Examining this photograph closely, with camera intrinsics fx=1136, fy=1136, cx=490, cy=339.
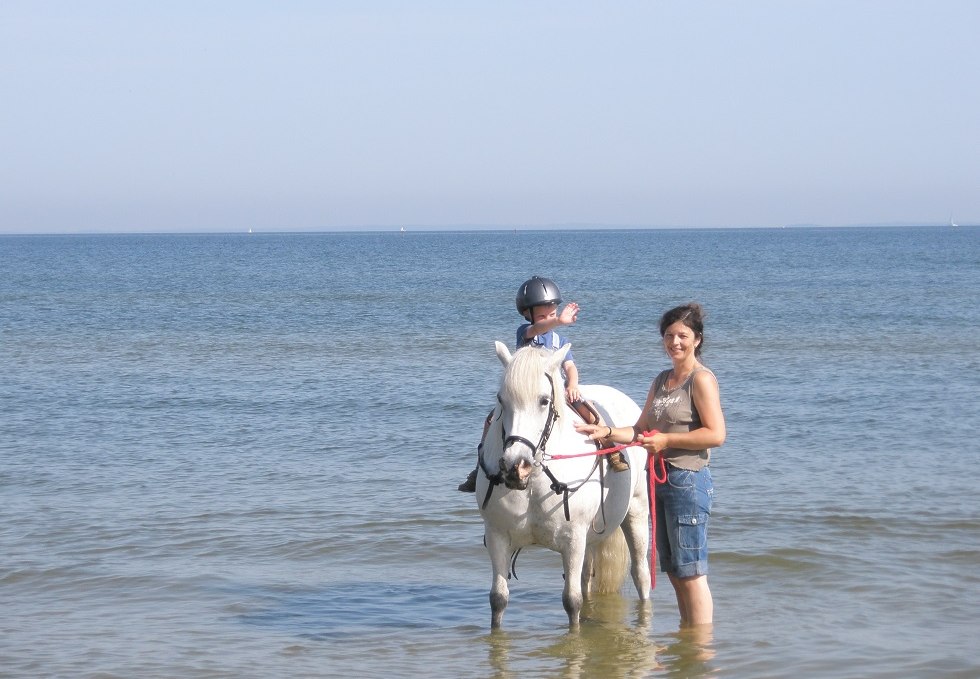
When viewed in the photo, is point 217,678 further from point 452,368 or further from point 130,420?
point 452,368

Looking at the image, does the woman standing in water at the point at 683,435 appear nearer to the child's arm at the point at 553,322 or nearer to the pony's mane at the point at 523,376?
the pony's mane at the point at 523,376

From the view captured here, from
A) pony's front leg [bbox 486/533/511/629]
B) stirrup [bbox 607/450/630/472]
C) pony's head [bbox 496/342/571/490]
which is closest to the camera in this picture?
pony's head [bbox 496/342/571/490]

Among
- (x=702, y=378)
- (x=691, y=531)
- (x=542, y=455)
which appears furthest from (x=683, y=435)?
(x=542, y=455)

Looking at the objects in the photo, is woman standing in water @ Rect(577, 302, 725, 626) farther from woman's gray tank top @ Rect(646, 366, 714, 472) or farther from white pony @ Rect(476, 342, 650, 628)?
white pony @ Rect(476, 342, 650, 628)

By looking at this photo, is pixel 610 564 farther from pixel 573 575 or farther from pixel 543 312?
pixel 543 312

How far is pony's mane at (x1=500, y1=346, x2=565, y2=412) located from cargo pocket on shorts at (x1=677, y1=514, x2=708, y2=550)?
1.22 metres

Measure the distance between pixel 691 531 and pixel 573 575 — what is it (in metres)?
1.09

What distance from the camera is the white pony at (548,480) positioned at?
21.9ft

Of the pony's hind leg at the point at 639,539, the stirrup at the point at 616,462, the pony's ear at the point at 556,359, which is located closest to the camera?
the pony's ear at the point at 556,359

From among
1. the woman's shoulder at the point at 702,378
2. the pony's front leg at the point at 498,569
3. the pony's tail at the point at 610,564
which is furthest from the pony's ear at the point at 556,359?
the pony's tail at the point at 610,564

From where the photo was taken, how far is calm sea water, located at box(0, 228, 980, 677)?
313 inches

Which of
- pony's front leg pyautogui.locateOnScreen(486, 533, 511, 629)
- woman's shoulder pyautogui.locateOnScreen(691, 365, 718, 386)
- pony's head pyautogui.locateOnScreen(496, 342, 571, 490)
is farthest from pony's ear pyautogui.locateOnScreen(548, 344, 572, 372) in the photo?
pony's front leg pyautogui.locateOnScreen(486, 533, 511, 629)

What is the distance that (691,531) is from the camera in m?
6.93

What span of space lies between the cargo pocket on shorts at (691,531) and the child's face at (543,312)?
62.8 inches
